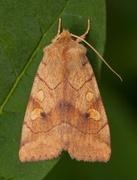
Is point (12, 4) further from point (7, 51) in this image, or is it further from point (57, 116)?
point (57, 116)

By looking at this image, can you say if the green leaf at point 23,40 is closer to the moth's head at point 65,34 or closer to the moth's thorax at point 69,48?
the moth's head at point 65,34

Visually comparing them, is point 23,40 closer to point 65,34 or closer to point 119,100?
point 65,34

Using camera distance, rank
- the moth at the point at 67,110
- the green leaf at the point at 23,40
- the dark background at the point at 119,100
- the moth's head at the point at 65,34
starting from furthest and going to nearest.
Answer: the dark background at the point at 119,100
the moth at the point at 67,110
the moth's head at the point at 65,34
the green leaf at the point at 23,40

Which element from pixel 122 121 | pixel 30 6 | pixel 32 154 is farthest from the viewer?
pixel 122 121

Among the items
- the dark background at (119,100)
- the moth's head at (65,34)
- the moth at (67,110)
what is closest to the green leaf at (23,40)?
the moth's head at (65,34)

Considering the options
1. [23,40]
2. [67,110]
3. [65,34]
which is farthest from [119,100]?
[23,40]

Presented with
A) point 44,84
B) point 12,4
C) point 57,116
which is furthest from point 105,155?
point 12,4
